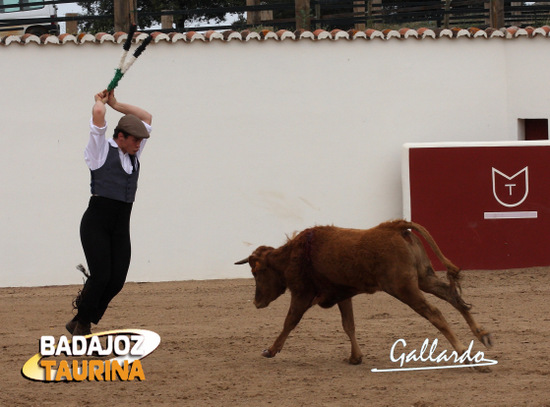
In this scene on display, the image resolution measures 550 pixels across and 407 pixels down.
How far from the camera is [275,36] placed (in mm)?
11945

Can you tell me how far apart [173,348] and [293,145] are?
4887mm

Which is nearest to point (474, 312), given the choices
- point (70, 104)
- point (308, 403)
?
point (308, 403)

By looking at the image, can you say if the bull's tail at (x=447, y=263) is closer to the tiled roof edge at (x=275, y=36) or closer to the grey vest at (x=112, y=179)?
the grey vest at (x=112, y=179)

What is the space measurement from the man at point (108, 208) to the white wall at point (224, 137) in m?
4.87

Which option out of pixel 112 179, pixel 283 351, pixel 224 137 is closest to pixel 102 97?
pixel 112 179

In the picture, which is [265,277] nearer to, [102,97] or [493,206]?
[102,97]

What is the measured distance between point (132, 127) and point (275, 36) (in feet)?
18.1

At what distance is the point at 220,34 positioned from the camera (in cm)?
1189

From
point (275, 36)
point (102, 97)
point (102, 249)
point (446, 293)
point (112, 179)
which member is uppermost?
point (275, 36)

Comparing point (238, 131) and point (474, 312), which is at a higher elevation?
point (238, 131)

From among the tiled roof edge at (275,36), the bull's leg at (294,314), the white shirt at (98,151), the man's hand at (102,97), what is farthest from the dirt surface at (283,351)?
the tiled roof edge at (275,36)

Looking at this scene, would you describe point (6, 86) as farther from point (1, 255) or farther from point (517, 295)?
point (517, 295)

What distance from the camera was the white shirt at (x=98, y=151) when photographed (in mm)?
6598

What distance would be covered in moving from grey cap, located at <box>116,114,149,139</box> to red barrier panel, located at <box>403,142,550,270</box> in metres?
5.59
